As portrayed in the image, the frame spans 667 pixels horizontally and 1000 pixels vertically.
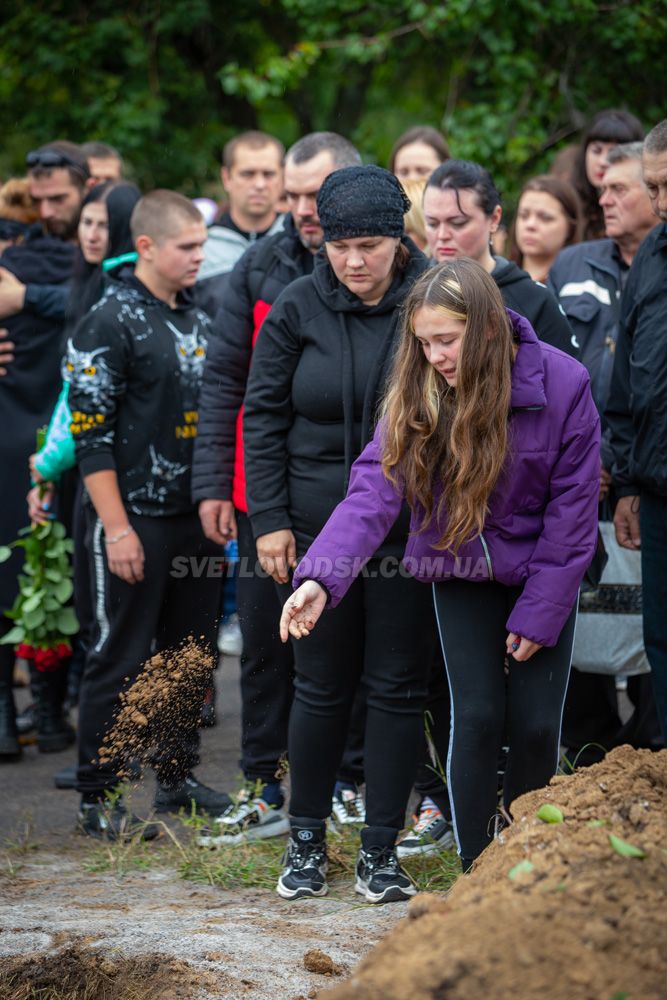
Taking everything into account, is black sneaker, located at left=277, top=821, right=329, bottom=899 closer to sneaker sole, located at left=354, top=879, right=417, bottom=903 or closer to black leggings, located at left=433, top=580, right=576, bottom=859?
sneaker sole, located at left=354, top=879, right=417, bottom=903

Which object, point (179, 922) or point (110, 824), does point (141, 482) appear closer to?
point (110, 824)

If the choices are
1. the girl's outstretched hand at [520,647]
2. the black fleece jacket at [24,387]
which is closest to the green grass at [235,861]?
the girl's outstretched hand at [520,647]

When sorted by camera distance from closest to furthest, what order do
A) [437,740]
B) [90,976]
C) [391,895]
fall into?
[90,976]
[391,895]
[437,740]

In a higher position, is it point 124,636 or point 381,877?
point 124,636

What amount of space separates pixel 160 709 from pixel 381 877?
1130mm

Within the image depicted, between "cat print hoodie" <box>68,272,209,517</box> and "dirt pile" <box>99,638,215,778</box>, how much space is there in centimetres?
63

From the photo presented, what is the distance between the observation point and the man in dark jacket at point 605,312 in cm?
529

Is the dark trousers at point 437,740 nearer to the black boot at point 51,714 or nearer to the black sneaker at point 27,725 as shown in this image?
the black boot at point 51,714

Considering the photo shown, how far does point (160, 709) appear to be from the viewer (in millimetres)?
4875

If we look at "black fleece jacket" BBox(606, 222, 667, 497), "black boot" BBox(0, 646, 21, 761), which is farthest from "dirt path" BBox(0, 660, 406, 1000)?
"black fleece jacket" BBox(606, 222, 667, 497)

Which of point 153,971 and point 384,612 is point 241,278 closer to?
point 384,612

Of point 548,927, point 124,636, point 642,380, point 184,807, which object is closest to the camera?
point 548,927

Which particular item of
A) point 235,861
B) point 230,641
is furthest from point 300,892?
point 230,641

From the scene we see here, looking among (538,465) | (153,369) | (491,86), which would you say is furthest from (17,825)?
(491,86)
